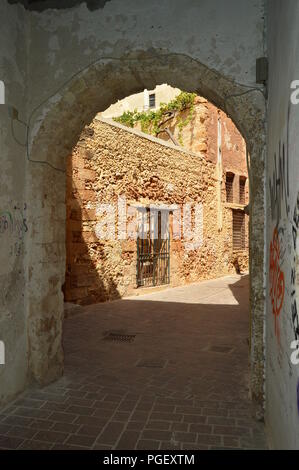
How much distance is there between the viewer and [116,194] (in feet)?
32.3

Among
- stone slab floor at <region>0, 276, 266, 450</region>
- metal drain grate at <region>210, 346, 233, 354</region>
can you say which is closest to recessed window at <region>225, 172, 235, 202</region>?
stone slab floor at <region>0, 276, 266, 450</region>

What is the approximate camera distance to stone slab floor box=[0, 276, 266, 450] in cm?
292

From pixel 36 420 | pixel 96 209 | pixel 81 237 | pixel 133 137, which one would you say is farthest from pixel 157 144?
pixel 36 420

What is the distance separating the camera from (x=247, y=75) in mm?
3400

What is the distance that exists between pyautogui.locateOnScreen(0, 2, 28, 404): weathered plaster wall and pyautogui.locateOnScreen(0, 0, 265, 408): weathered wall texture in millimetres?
19

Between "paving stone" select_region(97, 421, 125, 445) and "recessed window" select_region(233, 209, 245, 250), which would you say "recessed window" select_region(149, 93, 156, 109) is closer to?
"recessed window" select_region(233, 209, 245, 250)

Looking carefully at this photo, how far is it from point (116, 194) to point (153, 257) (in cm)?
255

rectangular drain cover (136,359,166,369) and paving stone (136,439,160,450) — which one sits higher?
paving stone (136,439,160,450)

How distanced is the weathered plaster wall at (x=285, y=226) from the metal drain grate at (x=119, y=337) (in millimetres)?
3356

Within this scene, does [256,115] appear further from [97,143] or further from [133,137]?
[133,137]

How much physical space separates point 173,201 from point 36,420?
9768 millimetres

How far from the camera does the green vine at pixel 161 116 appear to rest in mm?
15008

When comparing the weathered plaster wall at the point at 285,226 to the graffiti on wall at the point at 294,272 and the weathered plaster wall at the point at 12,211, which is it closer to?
the graffiti on wall at the point at 294,272
